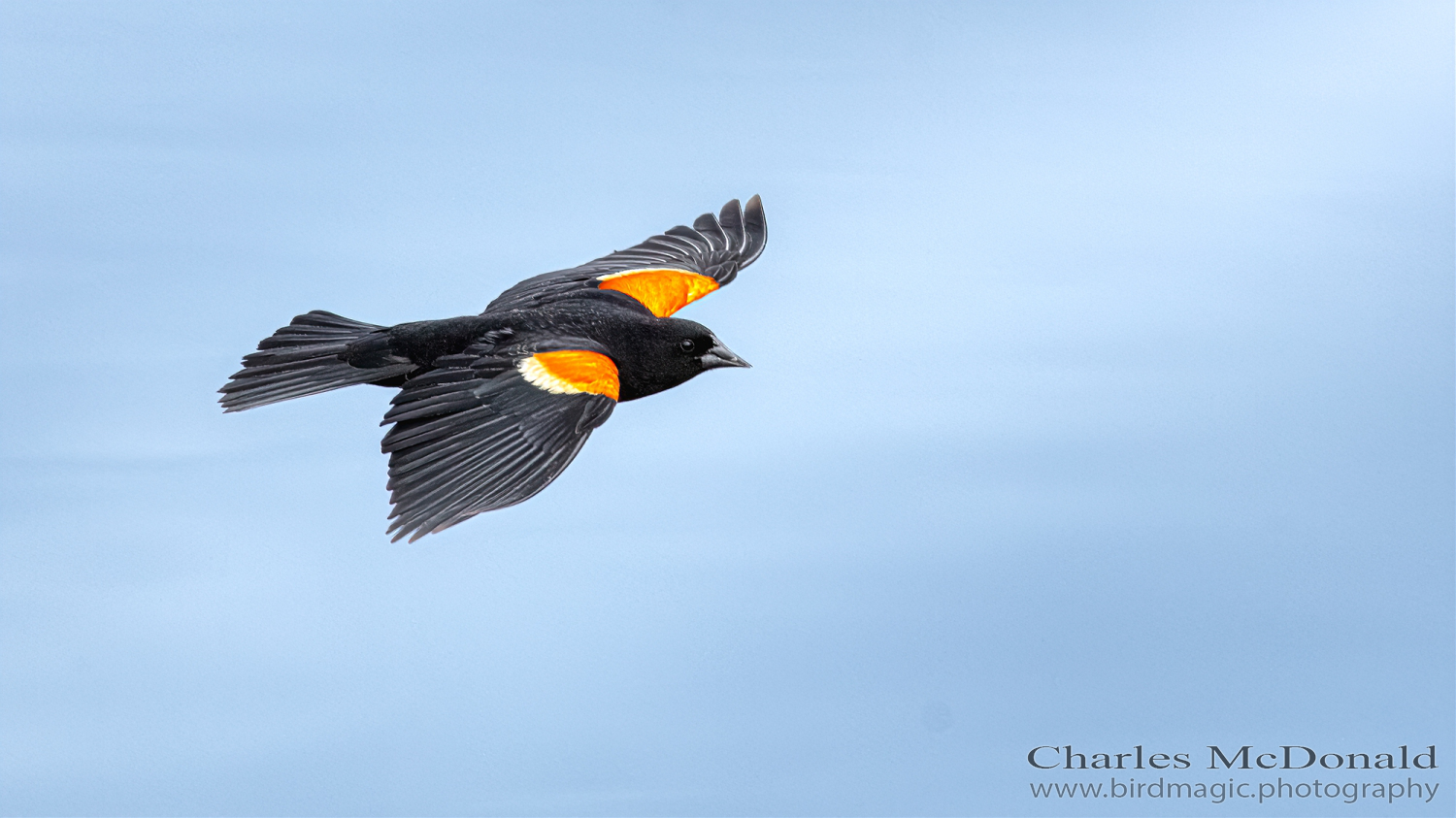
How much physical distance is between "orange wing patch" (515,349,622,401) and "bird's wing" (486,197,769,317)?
1.11m

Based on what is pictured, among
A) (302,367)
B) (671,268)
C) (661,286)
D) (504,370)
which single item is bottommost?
(504,370)

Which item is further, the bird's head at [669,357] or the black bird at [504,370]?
the bird's head at [669,357]

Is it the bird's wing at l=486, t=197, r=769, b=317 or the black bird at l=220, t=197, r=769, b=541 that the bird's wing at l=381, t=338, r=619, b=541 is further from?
the bird's wing at l=486, t=197, r=769, b=317

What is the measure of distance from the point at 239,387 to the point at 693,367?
2.33m

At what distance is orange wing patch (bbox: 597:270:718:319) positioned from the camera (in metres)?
9.23

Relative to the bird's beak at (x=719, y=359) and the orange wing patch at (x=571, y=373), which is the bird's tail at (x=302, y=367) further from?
the bird's beak at (x=719, y=359)

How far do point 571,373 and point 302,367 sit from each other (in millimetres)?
1632

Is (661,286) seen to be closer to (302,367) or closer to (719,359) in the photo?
(719,359)

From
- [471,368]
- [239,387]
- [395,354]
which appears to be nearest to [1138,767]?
[471,368]

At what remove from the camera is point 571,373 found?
746 centimetres

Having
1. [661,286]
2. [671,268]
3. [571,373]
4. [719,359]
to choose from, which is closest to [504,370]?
[571,373]

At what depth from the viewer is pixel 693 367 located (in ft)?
27.1

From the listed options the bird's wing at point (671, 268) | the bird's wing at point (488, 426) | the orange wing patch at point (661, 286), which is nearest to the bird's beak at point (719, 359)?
the bird's wing at point (488, 426)

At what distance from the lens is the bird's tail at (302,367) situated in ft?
26.4
